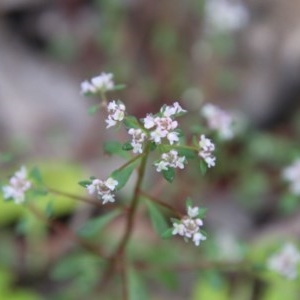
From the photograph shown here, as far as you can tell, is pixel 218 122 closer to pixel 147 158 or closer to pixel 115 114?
pixel 147 158

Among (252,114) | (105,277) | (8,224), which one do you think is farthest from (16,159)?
(252,114)

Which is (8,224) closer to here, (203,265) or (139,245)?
(139,245)

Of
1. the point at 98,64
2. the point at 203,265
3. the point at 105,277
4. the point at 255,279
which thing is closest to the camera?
the point at 203,265

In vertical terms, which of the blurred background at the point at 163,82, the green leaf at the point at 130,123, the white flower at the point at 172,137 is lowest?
the white flower at the point at 172,137

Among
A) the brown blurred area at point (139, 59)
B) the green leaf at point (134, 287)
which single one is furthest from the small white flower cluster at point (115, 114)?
the brown blurred area at point (139, 59)

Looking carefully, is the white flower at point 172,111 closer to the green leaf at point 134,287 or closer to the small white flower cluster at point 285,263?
the green leaf at point 134,287

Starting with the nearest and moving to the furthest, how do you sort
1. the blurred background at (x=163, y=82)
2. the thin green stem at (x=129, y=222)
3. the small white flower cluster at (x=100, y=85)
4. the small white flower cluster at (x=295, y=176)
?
the thin green stem at (x=129, y=222) < the small white flower cluster at (x=100, y=85) < the small white flower cluster at (x=295, y=176) < the blurred background at (x=163, y=82)
